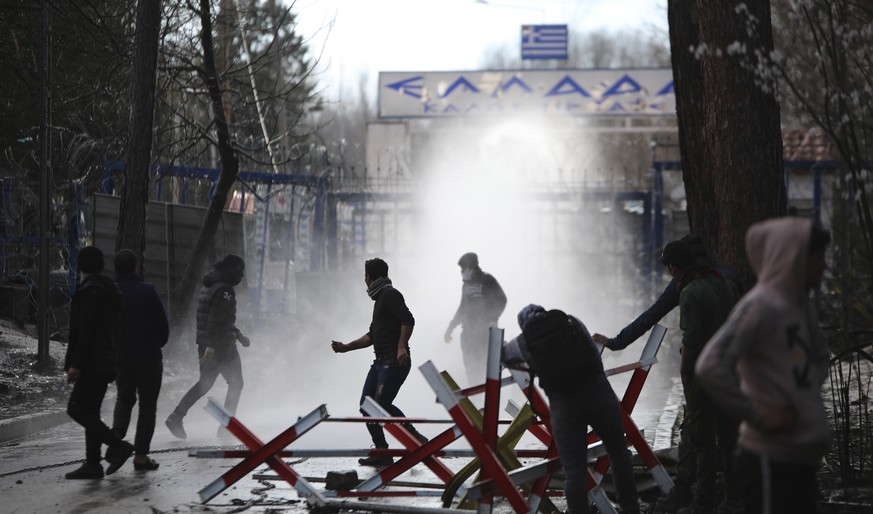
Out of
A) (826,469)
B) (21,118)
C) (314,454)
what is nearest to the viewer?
Answer: (314,454)

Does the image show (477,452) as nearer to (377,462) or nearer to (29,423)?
(377,462)

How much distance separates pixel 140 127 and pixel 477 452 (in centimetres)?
870

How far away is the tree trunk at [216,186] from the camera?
616 inches

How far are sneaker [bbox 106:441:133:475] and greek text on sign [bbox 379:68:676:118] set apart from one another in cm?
4185

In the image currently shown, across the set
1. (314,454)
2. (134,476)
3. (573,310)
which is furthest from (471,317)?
(573,310)

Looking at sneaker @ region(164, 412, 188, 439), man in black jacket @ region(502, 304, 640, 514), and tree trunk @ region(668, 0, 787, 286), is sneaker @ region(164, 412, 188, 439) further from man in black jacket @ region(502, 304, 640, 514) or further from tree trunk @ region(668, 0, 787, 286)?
man in black jacket @ region(502, 304, 640, 514)

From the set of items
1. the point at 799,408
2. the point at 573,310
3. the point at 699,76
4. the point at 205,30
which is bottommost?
the point at 573,310

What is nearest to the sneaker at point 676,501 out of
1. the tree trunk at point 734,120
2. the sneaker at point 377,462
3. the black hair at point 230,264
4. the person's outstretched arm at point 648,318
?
the person's outstretched arm at point 648,318

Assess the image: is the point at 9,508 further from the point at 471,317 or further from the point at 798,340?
the point at 471,317

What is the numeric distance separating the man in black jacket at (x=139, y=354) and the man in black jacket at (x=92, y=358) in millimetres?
290

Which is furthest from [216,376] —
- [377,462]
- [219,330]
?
[377,462]

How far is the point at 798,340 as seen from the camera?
13.4ft

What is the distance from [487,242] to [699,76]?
19223 mm

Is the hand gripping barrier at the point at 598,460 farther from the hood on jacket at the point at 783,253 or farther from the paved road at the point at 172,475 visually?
the hood on jacket at the point at 783,253
